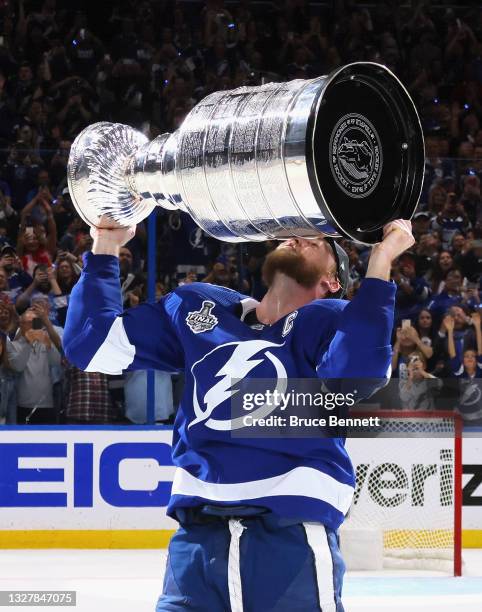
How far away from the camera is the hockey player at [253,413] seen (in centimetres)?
227

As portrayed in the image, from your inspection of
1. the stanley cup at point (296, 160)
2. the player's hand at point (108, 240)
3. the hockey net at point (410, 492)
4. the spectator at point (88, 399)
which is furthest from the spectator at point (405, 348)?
the stanley cup at point (296, 160)

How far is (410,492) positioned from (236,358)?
15.7 ft

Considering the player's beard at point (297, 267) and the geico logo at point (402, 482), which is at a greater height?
the player's beard at point (297, 267)

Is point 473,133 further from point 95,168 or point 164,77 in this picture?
point 95,168

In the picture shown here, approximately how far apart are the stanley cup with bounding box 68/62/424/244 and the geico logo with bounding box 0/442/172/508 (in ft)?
16.1

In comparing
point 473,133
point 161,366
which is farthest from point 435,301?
point 161,366

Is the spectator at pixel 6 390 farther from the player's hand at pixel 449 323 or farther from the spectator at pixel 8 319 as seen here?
the player's hand at pixel 449 323

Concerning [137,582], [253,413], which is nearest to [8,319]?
[137,582]

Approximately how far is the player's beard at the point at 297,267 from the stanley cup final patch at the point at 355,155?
335 mm

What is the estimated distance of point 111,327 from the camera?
100 inches

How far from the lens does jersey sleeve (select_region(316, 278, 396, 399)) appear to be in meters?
2.18

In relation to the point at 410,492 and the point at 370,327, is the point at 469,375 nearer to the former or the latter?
the point at 410,492

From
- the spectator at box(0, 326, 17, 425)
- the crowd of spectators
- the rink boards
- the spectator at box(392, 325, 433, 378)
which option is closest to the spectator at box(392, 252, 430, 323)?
the crowd of spectators

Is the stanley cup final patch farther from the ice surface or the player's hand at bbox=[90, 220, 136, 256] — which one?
the ice surface
